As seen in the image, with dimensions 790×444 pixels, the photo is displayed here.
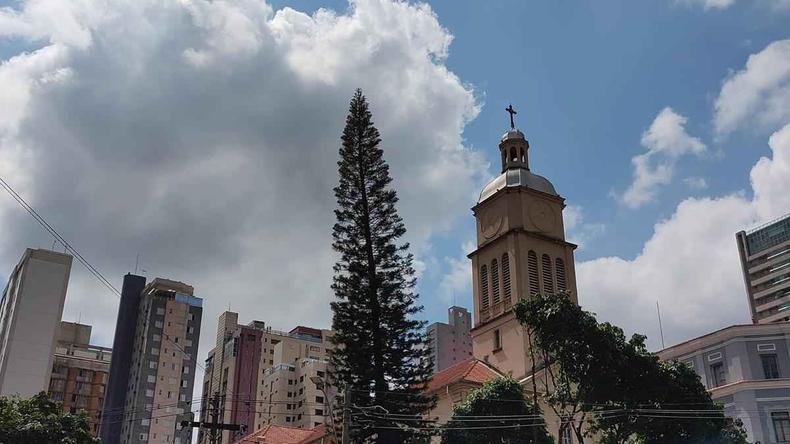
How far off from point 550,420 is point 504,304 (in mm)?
5755

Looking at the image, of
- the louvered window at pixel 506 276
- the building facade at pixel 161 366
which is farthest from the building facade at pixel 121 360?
the louvered window at pixel 506 276

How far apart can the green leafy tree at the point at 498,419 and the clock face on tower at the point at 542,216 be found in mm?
12334

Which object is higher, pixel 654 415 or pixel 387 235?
pixel 387 235

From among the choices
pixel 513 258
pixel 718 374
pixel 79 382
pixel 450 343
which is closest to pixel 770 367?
pixel 718 374

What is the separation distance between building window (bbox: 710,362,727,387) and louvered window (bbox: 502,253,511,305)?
29.2ft

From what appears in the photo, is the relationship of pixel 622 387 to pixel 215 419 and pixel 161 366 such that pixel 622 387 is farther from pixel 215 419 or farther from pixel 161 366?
pixel 161 366

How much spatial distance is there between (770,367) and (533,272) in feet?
33.6

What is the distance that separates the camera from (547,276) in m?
35.3

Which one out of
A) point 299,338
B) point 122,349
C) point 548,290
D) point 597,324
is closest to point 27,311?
point 122,349

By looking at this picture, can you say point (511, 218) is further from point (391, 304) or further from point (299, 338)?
point (299, 338)

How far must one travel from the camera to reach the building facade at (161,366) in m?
75.8

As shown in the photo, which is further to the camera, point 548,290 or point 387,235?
point 548,290

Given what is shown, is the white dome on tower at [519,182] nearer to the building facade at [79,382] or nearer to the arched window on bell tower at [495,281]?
the arched window on bell tower at [495,281]

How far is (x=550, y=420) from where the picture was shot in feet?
103
